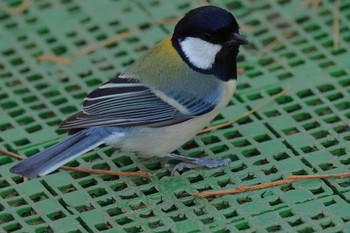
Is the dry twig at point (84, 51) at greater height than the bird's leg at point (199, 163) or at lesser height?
greater

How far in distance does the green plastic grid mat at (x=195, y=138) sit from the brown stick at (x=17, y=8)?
0.10ft

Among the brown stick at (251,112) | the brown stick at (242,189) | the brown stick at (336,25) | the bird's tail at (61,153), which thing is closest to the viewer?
the bird's tail at (61,153)

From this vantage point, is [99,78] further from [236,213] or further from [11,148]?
[236,213]

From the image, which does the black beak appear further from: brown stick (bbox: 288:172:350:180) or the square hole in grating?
the square hole in grating

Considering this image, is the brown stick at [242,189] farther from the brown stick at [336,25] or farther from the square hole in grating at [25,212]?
the brown stick at [336,25]

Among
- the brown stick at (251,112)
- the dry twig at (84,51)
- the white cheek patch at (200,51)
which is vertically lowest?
the brown stick at (251,112)

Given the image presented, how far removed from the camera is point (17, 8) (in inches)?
210

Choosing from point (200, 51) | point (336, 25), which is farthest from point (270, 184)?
point (336, 25)

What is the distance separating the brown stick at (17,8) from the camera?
5324 millimetres

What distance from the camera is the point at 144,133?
396 cm

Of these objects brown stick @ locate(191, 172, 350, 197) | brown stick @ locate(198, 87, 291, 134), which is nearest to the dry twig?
brown stick @ locate(198, 87, 291, 134)

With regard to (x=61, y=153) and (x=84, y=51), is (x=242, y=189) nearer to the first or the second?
(x=61, y=153)

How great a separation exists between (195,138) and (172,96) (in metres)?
0.37

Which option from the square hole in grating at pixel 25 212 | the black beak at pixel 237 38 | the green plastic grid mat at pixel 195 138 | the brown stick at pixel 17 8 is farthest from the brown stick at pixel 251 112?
the brown stick at pixel 17 8
